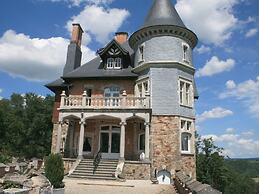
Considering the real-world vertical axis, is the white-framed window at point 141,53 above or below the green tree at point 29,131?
above

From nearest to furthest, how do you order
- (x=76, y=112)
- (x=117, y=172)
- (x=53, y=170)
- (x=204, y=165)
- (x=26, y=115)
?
(x=53, y=170) < (x=117, y=172) < (x=76, y=112) < (x=204, y=165) < (x=26, y=115)

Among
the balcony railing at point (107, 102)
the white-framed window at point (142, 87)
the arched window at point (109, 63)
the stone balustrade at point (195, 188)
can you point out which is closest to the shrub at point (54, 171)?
the stone balustrade at point (195, 188)

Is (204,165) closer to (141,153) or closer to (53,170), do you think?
(141,153)

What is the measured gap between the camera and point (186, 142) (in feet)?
68.2

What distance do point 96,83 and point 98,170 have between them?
25.9 ft

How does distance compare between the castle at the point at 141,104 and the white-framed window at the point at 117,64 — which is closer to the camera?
the castle at the point at 141,104

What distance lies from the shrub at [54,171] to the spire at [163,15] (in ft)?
42.9

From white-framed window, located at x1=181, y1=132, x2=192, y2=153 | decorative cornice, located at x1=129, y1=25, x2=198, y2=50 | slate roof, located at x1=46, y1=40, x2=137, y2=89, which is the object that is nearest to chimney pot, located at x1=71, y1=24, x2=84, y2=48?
slate roof, located at x1=46, y1=40, x2=137, y2=89

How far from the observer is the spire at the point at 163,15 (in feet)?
71.3

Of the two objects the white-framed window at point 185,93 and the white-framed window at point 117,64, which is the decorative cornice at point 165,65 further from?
the white-framed window at point 117,64

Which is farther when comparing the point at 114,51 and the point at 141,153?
the point at 114,51

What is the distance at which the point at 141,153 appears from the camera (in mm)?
20828

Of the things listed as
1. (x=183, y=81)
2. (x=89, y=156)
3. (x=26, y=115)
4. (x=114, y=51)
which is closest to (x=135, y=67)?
(x=114, y=51)

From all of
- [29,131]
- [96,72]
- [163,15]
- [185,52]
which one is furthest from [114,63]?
[29,131]
